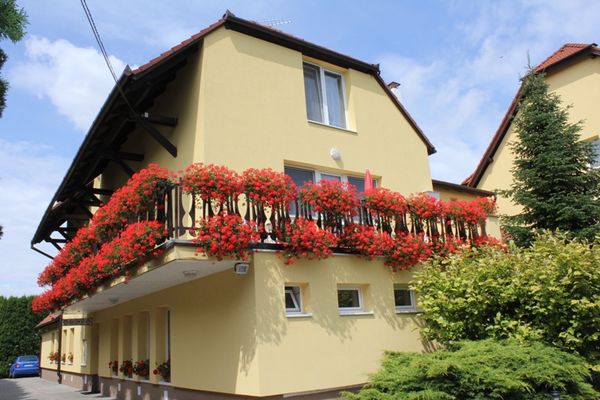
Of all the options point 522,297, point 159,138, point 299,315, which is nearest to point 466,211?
point 522,297

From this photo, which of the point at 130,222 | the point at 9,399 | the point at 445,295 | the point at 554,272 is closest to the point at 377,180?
the point at 445,295

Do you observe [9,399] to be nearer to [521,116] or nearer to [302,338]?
[302,338]

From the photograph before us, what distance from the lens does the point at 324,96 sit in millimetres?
13242

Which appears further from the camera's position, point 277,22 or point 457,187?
point 457,187

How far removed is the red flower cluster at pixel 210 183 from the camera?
8.49 meters

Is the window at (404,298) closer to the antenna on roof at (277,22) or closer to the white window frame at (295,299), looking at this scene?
the white window frame at (295,299)

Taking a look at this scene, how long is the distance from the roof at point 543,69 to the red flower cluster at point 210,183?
10.5 metres

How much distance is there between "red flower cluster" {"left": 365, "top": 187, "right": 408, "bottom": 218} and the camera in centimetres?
1085

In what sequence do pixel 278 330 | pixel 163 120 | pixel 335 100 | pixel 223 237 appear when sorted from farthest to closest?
pixel 335 100
pixel 163 120
pixel 278 330
pixel 223 237

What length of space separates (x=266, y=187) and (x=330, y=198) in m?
1.40

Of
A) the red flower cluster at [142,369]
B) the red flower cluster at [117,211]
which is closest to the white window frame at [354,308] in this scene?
the red flower cluster at [117,211]

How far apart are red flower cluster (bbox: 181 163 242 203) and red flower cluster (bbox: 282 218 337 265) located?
1247 mm

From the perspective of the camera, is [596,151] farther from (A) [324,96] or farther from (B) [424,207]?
(A) [324,96]

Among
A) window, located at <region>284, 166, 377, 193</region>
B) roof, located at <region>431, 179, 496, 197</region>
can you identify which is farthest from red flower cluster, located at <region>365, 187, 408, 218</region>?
roof, located at <region>431, 179, 496, 197</region>
